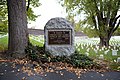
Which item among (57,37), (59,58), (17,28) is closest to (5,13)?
(17,28)

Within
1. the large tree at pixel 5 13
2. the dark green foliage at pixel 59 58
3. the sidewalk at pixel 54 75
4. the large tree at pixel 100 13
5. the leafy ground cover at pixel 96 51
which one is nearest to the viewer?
the sidewalk at pixel 54 75

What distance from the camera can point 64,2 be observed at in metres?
25.3

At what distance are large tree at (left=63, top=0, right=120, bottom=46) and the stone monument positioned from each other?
11159 mm

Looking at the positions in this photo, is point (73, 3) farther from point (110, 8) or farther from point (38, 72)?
point (38, 72)

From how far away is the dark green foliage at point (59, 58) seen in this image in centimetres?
1053

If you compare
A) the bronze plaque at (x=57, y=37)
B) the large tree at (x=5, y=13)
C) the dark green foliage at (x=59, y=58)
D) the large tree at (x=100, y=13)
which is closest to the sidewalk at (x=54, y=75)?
the dark green foliage at (x=59, y=58)

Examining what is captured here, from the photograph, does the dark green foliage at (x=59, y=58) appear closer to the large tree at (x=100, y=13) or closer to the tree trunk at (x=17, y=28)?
the tree trunk at (x=17, y=28)

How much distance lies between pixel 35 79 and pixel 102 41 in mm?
16452

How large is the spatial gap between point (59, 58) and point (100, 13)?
13.4m

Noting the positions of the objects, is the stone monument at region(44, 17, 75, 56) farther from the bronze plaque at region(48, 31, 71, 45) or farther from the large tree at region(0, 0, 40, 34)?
the large tree at region(0, 0, 40, 34)

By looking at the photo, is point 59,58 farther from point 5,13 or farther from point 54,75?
point 5,13

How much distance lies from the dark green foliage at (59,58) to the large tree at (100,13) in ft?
38.4

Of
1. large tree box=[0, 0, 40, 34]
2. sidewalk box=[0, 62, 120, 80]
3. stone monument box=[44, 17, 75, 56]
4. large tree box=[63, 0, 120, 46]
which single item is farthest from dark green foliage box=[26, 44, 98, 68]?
large tree box=[63, 0, 120, 46]

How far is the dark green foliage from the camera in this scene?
10.5m
